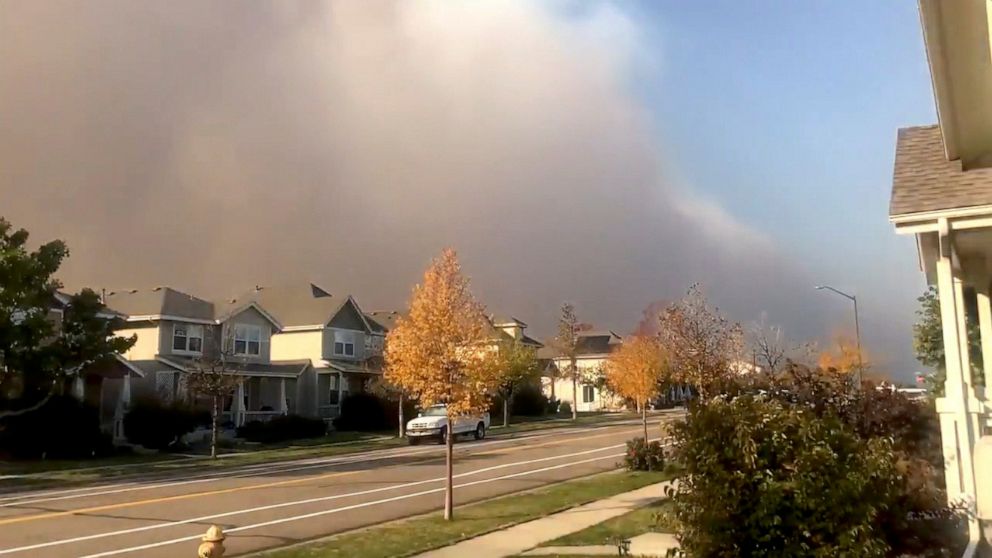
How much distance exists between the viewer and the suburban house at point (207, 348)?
44.9 m

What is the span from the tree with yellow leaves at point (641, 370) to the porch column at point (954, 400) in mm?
19752

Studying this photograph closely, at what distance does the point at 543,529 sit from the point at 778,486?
753cm

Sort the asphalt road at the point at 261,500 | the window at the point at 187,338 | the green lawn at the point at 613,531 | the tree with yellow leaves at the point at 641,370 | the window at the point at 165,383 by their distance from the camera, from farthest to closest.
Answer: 1. the window at the point at 187,338
2. the window at the point at 165,383
3. the tree with yellow leaves at the point at 641,370
4. the asphalt road at the point at 261,500
5. the green lawn at the point at 613,531

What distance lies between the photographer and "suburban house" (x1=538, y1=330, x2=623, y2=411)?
249 ft

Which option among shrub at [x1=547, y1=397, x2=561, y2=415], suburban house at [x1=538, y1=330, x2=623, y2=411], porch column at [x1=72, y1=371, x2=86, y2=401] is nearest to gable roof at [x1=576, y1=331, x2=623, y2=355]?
suburban house at [x1=538, y1=330, x2=623, y2=411]

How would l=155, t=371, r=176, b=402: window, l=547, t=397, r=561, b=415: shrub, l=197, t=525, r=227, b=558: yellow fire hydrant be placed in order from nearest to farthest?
l=197, t=525, r=227, b=558: yellow fire hydrant, l=155, t=371, r=176, b=402: window, l=547, t=397, r=561, b=415: shrub

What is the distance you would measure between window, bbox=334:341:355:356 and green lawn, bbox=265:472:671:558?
3747 cm

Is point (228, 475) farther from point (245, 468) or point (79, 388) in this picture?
point (79, 388)

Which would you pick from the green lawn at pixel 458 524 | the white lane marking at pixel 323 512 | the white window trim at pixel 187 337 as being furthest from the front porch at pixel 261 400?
the green lawn at pixel 458 524

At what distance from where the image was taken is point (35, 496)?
72.5 ft

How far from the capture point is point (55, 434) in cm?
3494

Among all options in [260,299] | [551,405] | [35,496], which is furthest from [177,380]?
[551,405]

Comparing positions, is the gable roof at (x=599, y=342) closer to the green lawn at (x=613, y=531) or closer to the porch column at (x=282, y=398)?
the porch column at (x=282, y=398)

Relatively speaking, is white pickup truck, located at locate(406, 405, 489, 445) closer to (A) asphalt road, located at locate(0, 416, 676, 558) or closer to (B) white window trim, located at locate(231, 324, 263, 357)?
(A) asphalt road, located at locate(0, 416, 676, 558)
